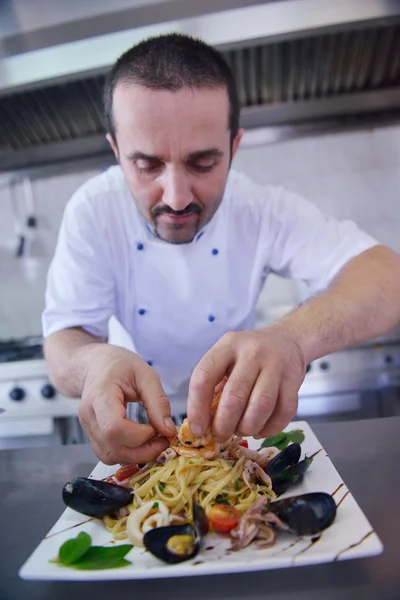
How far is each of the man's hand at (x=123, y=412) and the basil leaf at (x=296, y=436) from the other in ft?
0.96

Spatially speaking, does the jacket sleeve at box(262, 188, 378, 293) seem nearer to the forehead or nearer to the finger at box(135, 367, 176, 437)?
the forehead

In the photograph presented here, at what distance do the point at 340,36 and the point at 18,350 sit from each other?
2.68m

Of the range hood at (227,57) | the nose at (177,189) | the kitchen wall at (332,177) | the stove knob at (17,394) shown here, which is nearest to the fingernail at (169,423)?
the nose at (177,189)

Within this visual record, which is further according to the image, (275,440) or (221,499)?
(275,440)

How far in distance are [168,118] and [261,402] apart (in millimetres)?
825

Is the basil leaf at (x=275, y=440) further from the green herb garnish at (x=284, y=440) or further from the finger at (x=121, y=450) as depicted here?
the finger at (x=121, y=450)

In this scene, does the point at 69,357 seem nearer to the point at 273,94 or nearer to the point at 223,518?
the point at 223,518

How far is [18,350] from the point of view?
10.4 feet

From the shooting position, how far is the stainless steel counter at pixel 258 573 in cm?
67

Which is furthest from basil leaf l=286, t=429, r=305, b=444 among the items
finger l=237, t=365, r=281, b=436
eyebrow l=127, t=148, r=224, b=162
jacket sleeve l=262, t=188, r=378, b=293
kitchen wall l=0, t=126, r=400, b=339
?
kitchen wall l=0, t=126, r=400, b=339

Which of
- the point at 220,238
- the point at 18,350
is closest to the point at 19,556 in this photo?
the point at 220,238

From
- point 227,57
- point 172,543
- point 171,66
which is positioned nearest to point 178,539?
point 172,543

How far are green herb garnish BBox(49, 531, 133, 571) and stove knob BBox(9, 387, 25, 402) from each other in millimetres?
2184

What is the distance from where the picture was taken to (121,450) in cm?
95
